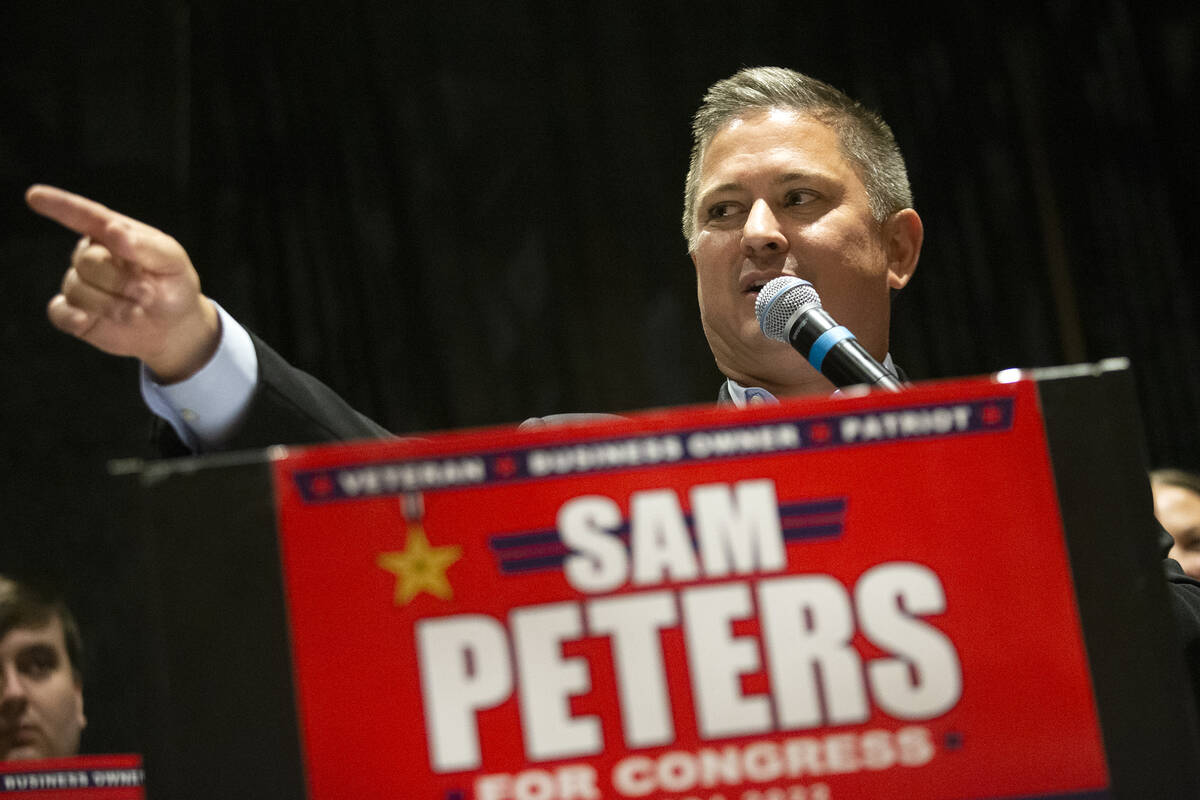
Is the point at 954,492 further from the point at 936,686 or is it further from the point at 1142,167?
the point at 1142,167

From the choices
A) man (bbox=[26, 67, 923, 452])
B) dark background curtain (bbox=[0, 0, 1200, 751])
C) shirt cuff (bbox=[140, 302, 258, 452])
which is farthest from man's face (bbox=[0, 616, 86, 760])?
shirt cuff (bbox=[140, 302, 258, 452])

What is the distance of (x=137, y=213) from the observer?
3098 millimetres

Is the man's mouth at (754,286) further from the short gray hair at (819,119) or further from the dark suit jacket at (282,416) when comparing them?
the dark suit jacket at (282,416)

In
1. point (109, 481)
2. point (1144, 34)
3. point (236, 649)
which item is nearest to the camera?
point (236, 649)

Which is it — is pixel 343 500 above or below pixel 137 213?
below

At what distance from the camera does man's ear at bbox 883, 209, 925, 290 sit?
1.51 metres

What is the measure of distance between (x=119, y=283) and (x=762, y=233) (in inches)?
29.6

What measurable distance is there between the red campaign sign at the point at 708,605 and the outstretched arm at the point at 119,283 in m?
0.25

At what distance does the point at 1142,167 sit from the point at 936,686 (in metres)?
3.03

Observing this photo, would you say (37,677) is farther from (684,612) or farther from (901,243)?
(684,612)

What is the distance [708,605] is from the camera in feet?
1.81

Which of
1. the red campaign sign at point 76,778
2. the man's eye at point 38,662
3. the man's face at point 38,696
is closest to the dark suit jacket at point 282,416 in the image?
the red campaign sign at point 76,778

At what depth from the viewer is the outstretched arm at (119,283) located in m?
0.72

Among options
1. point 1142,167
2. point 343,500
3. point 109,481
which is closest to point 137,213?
point 109,481
